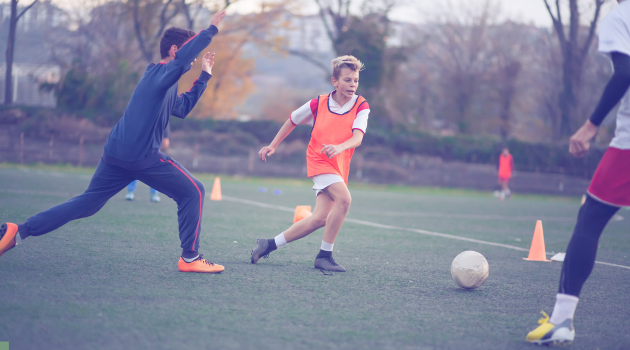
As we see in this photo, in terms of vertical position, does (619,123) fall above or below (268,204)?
above

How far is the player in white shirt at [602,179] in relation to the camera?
2840 millimetres

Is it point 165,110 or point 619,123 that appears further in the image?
point 165,110

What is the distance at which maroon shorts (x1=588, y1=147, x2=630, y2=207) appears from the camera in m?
2.91

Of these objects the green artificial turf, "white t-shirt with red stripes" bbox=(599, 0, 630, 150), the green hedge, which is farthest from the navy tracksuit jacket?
the green hedge

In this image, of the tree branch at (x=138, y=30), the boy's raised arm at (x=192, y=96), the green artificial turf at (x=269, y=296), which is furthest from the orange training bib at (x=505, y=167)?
the boy's raised arm at (x=192, y=96)

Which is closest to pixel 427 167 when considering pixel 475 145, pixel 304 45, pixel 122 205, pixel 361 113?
pixel 475 145

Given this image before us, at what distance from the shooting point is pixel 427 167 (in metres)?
27.8

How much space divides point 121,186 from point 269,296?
1511 mm

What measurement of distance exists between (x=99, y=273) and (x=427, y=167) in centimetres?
2476

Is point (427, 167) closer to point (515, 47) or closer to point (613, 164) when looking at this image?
point (515, 47)

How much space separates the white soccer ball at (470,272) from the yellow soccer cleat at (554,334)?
51.7 inches

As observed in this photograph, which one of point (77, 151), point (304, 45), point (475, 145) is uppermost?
point (304, 45)

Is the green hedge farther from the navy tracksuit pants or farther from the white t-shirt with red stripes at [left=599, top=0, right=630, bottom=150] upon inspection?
the white t-shirt with red stripes at [left=599, top=0, right=630, bottom=150]

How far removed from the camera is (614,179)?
2928 millimetres
